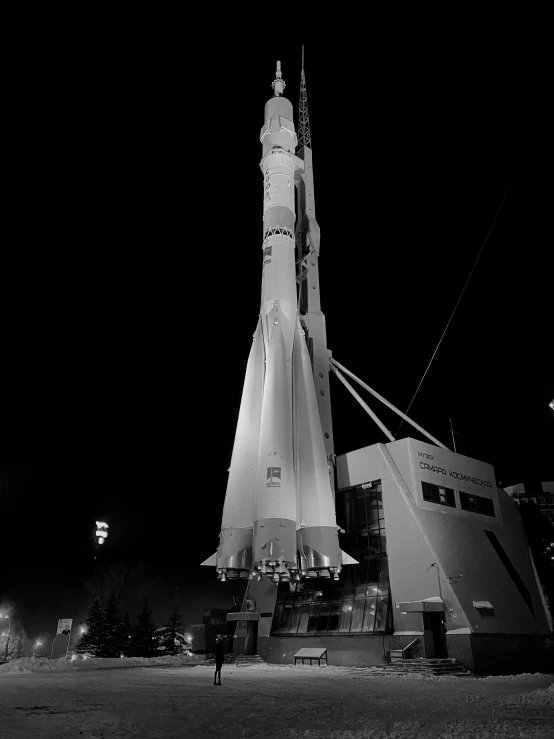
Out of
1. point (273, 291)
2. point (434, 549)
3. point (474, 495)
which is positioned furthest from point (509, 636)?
point (273, 291)

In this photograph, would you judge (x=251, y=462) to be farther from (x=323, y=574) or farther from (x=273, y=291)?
(x=273, y=291)

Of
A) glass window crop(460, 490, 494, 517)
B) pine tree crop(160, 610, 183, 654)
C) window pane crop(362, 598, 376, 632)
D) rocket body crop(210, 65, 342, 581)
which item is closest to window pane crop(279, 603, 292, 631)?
window pane crop(362, 598, 376, 632)

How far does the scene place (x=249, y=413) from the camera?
26281 mm

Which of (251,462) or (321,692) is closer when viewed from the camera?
(321,692)

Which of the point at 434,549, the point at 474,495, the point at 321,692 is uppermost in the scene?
the point at 474,495

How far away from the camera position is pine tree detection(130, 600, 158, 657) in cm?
3741

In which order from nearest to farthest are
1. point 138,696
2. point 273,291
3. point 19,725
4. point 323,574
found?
1. point 19,725
2. point 138,696
3. point 323,574
4. point 273,291

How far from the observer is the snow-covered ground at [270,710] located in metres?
7.89

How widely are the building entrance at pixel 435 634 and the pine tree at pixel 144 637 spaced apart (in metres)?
22.9

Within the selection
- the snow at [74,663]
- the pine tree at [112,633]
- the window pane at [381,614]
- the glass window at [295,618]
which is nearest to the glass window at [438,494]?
the window pane at [381,614]

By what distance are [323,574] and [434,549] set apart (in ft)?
17.0

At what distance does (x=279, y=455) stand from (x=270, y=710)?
13106 mm

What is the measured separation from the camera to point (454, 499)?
27.9 meters

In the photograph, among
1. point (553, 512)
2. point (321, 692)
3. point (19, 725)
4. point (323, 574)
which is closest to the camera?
point (19, 725)
